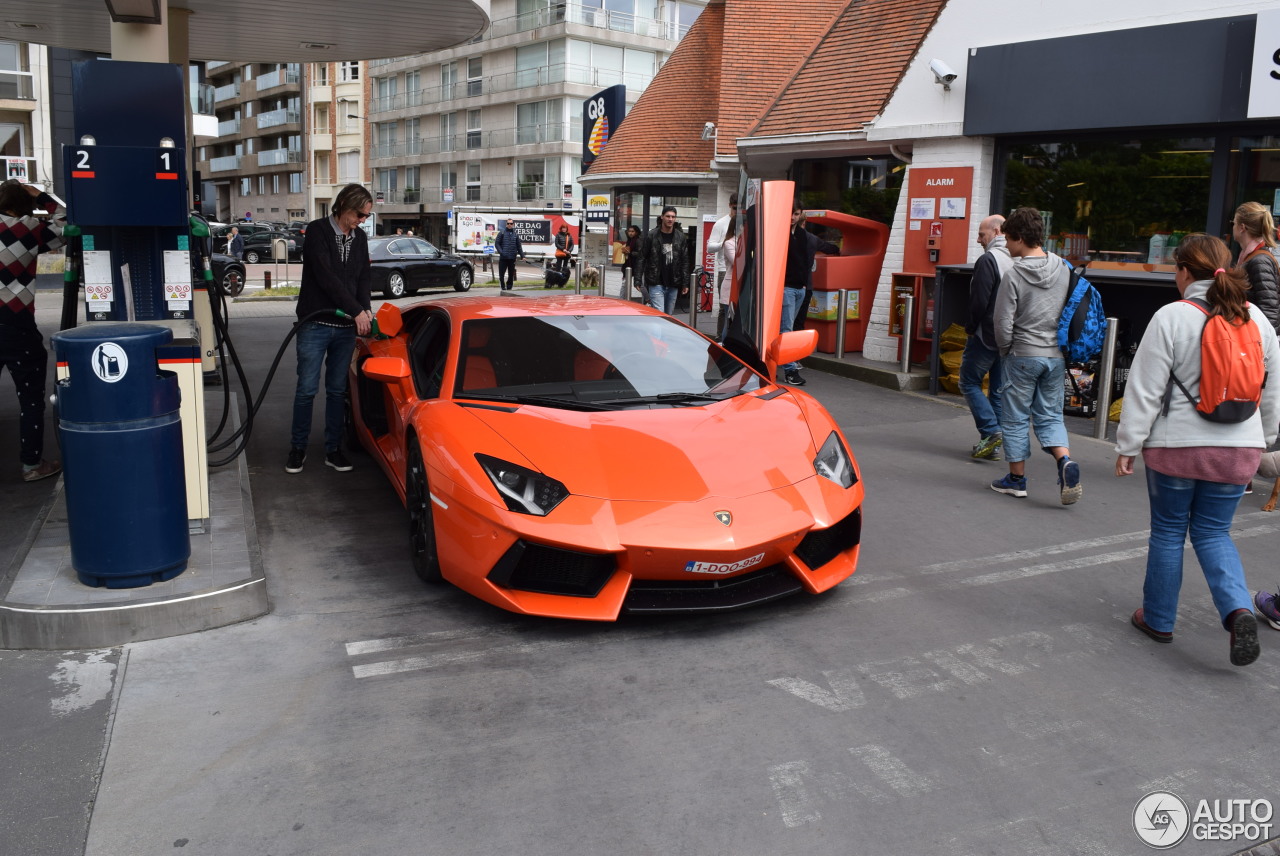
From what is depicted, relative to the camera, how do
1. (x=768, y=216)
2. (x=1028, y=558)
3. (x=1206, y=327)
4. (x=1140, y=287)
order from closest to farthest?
(x=1206, y=327), (x=1028, y=558), (x=768, y=216), (x=1140, y=287)

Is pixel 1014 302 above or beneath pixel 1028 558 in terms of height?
above

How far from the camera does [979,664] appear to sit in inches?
173

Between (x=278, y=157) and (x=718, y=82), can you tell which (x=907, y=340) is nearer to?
(x=718, y=82)

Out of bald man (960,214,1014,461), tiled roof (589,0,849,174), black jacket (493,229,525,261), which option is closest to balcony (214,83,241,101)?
black jacket (493,229,525,261)

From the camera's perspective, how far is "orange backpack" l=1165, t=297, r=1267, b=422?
14.0ft

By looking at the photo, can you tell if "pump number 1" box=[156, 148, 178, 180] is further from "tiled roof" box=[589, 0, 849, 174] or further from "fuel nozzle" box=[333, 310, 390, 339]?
"tiled roof" box=[589, 0, 849, 174]

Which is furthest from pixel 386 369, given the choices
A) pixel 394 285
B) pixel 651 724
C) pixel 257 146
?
pixel 257 146

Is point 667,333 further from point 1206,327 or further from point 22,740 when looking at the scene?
point 22,740

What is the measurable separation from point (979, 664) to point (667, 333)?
2579 mm

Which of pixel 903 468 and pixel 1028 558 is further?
pixel 903 468

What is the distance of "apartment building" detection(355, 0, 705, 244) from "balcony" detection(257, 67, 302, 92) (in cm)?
892

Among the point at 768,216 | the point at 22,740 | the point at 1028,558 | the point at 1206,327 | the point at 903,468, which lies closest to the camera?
the point at 22,740

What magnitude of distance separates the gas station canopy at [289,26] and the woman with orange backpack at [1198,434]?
306 inches

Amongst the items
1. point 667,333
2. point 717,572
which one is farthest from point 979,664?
point 667,333
